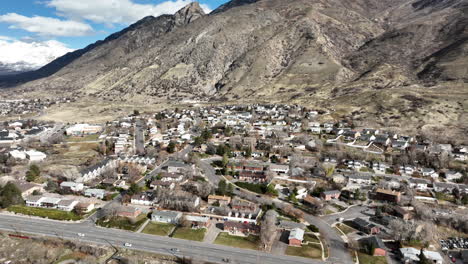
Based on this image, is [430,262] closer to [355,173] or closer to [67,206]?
[355,173]

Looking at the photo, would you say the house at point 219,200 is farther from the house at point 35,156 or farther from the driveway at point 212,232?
the house at point 35,156

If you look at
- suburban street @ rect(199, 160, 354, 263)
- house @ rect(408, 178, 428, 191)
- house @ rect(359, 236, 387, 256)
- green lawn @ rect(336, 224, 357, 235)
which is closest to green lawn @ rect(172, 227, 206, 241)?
suburban street @ rect(199, 160, 354, 263)

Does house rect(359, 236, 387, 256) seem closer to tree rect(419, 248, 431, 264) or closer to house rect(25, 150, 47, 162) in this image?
tree rect(419, 248, 431, 264)

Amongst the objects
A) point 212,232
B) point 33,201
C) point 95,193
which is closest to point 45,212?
point 33,201

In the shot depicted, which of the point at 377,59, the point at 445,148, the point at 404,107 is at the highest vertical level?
the point at 377,59

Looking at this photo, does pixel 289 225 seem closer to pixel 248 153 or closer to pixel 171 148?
pixel 248 153

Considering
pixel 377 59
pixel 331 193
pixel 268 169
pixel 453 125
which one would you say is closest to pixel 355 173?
pixel 331 193

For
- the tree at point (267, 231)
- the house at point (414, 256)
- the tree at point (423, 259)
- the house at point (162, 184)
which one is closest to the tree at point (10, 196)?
the house at point (162, 184)

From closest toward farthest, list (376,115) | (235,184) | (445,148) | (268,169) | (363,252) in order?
1. (363,252)
2. (235,184)
3. (268,169)
4. (445,148)
5. (376,115)
